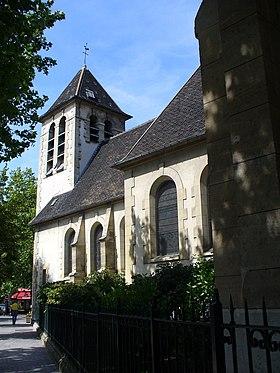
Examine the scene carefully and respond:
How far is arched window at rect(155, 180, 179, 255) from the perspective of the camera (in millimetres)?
16000

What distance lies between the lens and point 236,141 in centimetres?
404

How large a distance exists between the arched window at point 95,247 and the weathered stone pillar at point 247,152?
17.7 m

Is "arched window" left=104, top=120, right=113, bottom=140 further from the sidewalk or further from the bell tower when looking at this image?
the sidewalk

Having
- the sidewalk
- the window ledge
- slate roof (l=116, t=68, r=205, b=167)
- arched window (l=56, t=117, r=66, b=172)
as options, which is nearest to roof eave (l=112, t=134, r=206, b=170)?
slate roof (l=116, t=68, r=205, b=167)

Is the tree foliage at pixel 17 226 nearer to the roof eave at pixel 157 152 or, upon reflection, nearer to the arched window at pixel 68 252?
the arched window at pixel 68 252

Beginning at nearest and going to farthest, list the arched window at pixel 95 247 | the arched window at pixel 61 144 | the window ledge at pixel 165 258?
the window ledge at pixel 165 258
the arched window at pixel 95 247
the arched window at pixel 61 144

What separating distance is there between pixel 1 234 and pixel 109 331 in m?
18.5

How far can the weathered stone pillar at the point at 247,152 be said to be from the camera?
359 centimetres

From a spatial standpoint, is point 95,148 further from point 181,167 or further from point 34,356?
point 34,356

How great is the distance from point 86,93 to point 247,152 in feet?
89.8

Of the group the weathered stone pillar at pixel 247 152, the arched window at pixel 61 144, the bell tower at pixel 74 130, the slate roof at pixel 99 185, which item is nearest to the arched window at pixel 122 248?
the slate roof at pixel 99 185

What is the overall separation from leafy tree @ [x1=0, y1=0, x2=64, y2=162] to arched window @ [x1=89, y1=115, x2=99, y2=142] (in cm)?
1666

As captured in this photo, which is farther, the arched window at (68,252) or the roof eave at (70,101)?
the roof eave at (70,101)

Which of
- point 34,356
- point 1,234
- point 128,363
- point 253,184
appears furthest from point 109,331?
point 1,234
